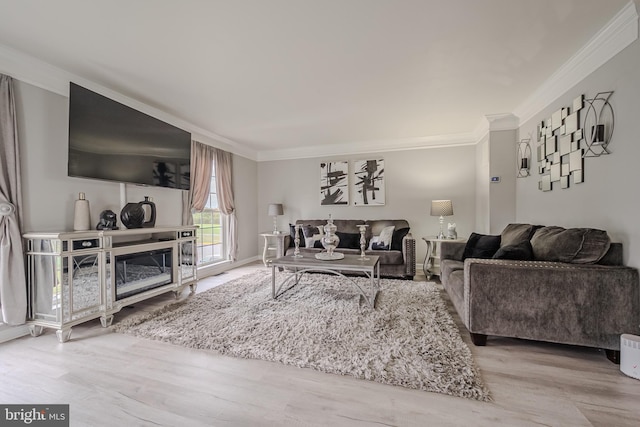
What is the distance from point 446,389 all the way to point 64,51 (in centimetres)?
377

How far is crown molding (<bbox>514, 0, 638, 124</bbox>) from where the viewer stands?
183cm

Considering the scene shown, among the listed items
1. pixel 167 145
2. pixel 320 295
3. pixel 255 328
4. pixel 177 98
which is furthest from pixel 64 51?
pixel 320 295

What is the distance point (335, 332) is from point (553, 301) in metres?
1.62

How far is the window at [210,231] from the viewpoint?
435 centimetres

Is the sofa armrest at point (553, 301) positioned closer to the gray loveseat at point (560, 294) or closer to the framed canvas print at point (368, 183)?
the gray loveseat at point (560, 294)

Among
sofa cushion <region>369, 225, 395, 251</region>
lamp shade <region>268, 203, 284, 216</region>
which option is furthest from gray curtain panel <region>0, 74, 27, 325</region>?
sofa cushion <region>369, 225, 395, 251</region>

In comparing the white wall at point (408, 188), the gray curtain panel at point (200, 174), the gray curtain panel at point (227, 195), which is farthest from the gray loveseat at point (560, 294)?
the gray curtain panel at point (227, 195)

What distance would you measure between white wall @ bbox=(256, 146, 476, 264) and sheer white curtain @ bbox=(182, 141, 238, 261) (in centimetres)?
109

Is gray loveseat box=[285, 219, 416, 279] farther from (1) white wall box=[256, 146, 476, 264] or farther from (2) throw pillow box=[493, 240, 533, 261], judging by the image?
(2) throw pillow box=[493, 240, 533, 261]

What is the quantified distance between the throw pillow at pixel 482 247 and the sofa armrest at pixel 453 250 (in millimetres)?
105

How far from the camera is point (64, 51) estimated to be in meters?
2.20

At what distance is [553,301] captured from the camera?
188cm

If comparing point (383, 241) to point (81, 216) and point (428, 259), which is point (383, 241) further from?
point (81, 216)

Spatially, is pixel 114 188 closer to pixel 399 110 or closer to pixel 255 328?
pixel 255 328
